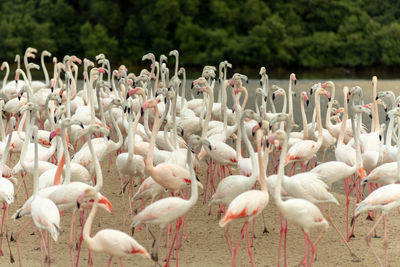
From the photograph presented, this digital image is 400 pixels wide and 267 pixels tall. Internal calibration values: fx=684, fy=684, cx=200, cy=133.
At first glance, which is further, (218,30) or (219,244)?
(218,30)

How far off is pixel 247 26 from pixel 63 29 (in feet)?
30.6

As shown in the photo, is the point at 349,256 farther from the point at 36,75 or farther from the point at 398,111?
the point at 36,75

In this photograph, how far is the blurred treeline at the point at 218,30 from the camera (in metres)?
31.9

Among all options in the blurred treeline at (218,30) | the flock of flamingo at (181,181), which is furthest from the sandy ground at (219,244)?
the blurred treeline at (218,30)

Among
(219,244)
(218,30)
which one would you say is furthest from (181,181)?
(218,30)

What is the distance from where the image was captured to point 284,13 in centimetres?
3400

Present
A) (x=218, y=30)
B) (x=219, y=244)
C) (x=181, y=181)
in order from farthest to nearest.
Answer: (x=218, y=30), (x=219, y=244), (x=181, y=181)

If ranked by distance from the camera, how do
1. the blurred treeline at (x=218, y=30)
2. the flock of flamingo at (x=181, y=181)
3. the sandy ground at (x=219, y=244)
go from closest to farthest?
the flock of flamingo at (x=181, y=181) < the sandy ground at (x=219, y=244) < the blurred treeline at (x=218, y=30)

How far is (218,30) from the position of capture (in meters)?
33.1

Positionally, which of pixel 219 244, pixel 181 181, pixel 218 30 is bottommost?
pixel 219 244

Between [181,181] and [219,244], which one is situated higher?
[181,181]

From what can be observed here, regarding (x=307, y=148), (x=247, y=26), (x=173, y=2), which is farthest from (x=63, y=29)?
(x=307, y=148)

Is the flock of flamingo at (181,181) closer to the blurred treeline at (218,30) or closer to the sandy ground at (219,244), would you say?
the sandy ground at (219,244)

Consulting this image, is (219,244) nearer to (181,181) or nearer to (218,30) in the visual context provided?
(181,181)
